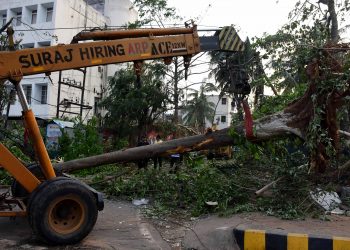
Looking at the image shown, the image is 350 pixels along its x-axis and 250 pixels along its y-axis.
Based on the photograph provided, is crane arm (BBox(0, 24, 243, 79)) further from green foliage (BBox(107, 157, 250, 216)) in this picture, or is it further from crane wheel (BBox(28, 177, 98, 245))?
green foliage (BBox(107, 157, 250, 216))

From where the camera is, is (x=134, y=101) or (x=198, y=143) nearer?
(x=198, y=143)

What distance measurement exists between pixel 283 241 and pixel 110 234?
96.5 inches

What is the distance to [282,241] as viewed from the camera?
4930mm

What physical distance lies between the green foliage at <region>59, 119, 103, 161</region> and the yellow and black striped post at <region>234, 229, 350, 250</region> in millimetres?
10211

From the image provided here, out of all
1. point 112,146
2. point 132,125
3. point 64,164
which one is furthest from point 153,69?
point 64,164

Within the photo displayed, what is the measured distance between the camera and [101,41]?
6227mm

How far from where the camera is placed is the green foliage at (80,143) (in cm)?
1464

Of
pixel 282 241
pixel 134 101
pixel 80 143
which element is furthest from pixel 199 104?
pixel 282 241

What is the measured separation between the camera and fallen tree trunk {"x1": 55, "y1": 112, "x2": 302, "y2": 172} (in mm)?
7660

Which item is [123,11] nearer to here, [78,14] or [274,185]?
[78,14]

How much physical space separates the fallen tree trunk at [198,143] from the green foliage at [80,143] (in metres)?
6.10

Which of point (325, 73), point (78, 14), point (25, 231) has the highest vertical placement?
point (78, 14)

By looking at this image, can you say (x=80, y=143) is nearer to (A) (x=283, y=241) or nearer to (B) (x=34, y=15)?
(A) (x=283, y=241)

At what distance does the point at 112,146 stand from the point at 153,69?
10574mm
